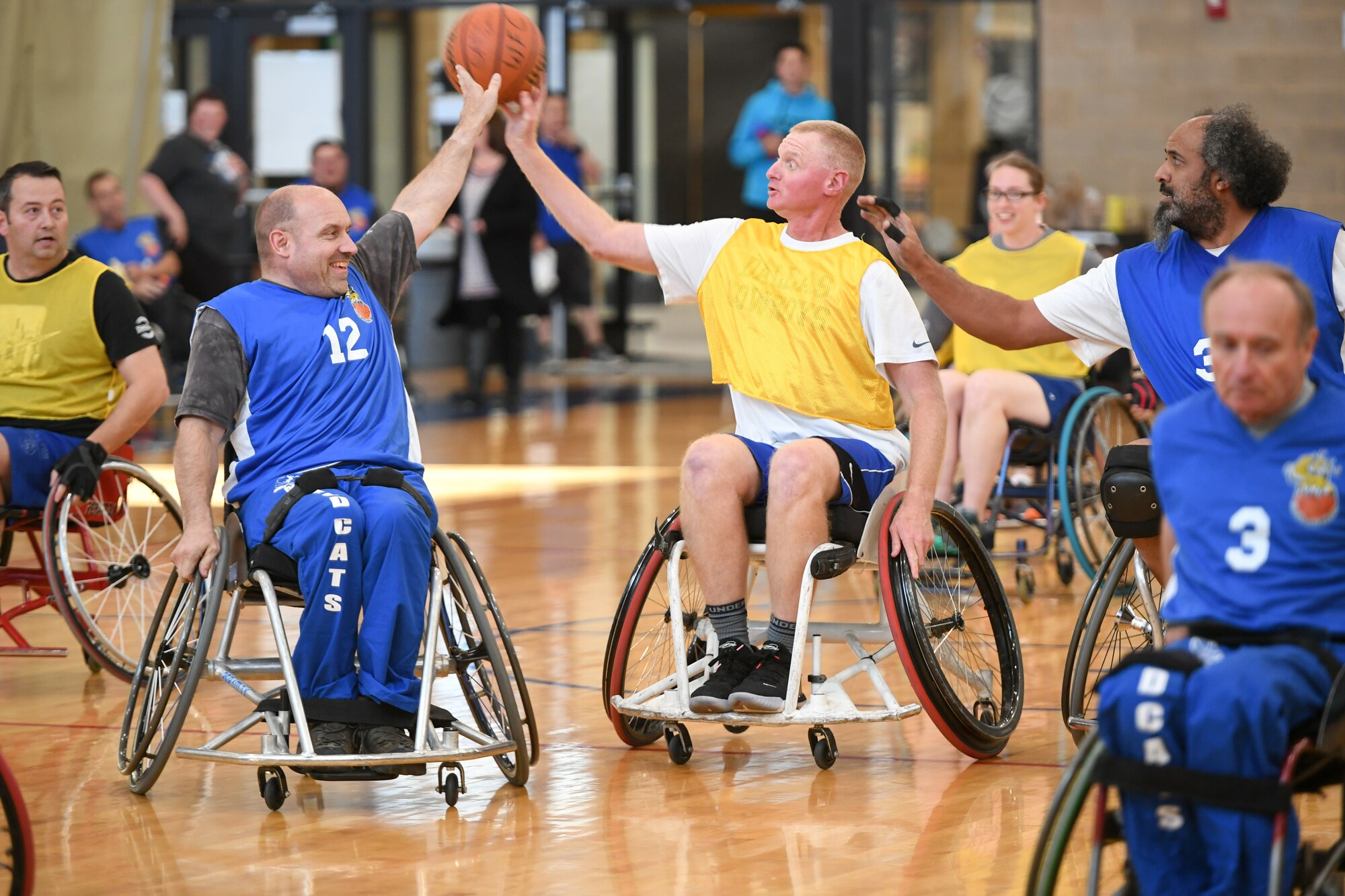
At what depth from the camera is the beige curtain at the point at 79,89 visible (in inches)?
426

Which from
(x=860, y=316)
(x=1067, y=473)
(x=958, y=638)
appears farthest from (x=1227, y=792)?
(x=1067, y=473)

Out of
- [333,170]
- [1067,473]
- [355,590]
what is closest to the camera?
[355,590]

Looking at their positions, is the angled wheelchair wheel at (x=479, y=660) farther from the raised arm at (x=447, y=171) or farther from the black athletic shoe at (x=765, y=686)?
the raised arm at (x=447, y=171)

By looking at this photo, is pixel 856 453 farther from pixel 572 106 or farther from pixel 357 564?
pixel 572 106

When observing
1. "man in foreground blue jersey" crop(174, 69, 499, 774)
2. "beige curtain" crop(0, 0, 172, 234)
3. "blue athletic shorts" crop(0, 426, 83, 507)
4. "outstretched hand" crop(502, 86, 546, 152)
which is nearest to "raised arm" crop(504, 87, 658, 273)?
"outstretched hand" crop(502, 86, 546, 152)

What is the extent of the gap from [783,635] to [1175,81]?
29.0 ft

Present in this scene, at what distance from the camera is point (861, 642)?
12.4 ft

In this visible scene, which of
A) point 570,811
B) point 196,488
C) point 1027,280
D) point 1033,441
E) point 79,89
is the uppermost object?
point 79,89

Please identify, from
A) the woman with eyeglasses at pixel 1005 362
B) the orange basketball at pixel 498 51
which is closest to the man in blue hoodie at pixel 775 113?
the woman with eyeglasses at pixel 1005 362

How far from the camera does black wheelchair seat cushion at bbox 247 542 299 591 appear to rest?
329cm

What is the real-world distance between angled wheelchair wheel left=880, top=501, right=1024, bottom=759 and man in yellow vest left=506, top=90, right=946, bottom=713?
101 mm

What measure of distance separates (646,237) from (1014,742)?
3.98 ft

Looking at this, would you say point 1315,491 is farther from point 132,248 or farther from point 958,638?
point 132,248

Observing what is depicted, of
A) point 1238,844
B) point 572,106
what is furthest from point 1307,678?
point 572,106
